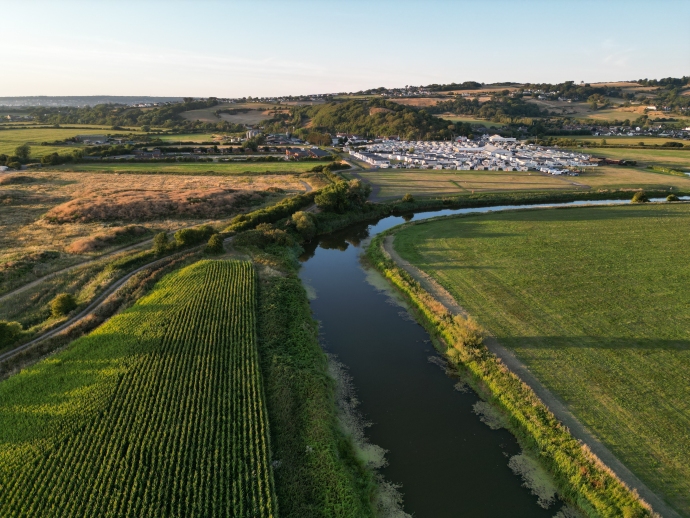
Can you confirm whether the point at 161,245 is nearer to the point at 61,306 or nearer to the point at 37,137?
the point at 61,306

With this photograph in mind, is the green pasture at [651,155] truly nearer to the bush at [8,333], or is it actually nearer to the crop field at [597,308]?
the crop field at [597,308]

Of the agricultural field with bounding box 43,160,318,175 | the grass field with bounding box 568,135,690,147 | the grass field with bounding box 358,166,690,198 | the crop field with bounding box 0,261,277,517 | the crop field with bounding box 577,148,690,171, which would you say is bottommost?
the crop field with bounding box 0,261,277,517

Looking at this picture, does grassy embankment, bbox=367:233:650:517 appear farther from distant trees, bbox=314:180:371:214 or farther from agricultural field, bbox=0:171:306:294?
agricultural field, bbox=0:171:306:294

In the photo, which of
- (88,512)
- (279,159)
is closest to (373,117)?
(279,159)

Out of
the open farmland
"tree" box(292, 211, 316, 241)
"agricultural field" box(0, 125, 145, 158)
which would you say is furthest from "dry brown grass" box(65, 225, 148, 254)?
the open farmland

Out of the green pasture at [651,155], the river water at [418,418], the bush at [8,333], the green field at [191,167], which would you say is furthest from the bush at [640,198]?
the bush at [8,333]

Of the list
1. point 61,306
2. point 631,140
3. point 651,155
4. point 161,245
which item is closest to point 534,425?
point 61,306

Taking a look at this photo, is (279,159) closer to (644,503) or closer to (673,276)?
(673,276)
